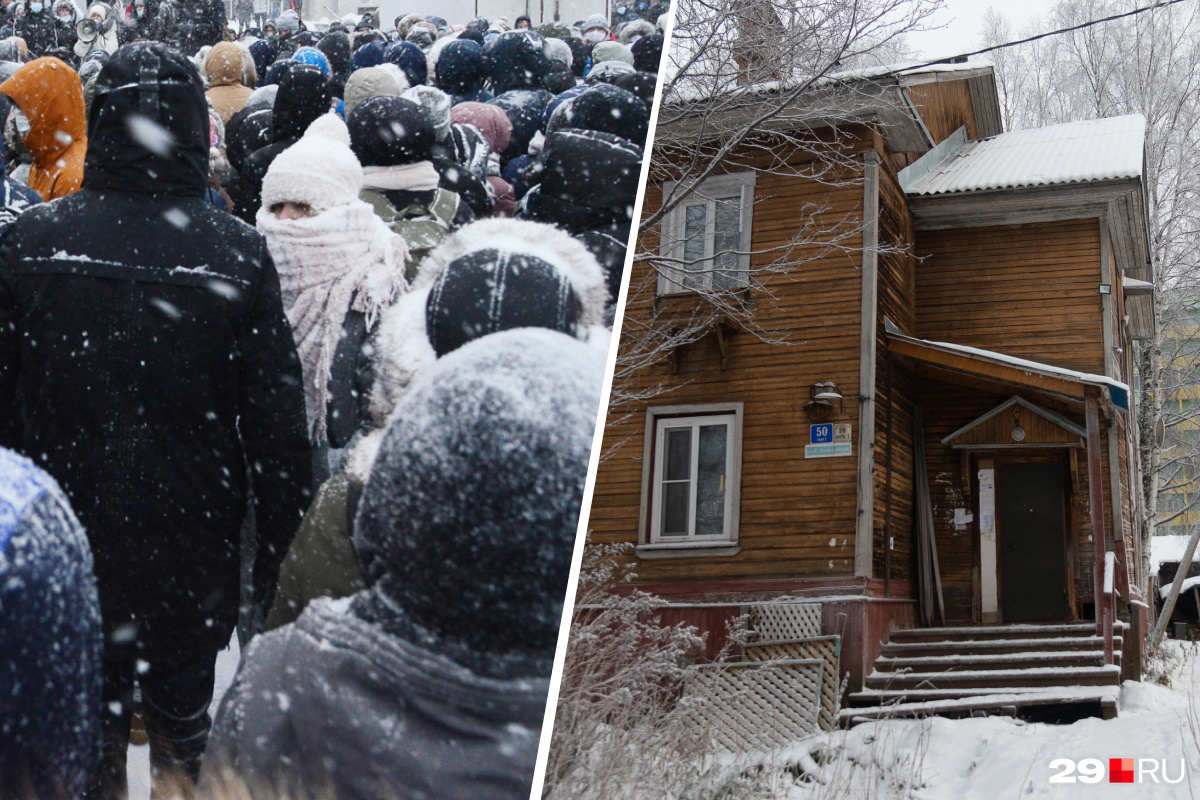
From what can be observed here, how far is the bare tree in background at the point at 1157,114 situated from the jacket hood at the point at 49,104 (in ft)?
42.7

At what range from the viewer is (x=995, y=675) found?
22.4 feet

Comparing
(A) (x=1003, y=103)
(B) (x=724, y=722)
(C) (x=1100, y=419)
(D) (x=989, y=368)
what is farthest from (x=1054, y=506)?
(A) (x=1003, y=103)

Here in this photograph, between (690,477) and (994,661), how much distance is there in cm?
254

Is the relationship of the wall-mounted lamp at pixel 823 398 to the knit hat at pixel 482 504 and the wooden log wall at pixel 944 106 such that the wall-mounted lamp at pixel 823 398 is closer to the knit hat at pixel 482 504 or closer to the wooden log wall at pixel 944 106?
the wooden log wall at pixel 944 106

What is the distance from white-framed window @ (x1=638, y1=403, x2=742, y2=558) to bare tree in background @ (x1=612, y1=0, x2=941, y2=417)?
1.62 feet

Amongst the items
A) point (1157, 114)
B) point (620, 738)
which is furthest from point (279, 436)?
point (1157, 114)

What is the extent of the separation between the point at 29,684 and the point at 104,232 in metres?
0.75

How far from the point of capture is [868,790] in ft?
17.3

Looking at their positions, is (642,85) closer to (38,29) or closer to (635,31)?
(635,31)

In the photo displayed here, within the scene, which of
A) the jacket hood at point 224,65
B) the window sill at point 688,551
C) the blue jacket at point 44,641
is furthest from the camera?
the window sill at point 688,551

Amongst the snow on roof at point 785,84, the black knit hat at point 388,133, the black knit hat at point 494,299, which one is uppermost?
the snow on roof at point 785,84

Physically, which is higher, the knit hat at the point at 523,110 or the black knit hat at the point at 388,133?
the knit hat at the point at 523,110

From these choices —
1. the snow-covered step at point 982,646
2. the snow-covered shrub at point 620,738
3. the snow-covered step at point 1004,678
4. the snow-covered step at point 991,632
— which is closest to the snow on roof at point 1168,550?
the snow-covered step at point 991,632

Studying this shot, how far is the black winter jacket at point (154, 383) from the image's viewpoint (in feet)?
→ 5.65
